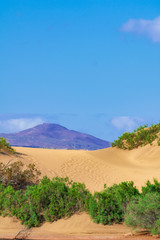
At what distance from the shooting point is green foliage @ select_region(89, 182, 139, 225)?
13000 mm

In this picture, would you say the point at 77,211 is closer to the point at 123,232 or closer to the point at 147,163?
the point at 123,232

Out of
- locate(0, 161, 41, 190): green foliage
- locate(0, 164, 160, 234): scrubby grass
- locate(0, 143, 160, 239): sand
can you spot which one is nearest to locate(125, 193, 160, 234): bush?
locate(0, 164, 160, 234): scrubby grass

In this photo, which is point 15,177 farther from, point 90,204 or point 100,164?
point 100,164

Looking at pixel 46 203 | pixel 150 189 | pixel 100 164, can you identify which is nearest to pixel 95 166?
pixel 100 164

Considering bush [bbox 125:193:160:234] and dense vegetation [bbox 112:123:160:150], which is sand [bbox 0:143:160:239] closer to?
dense vegetation [bbox 112:123:160:150]

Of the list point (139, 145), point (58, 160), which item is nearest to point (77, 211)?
point (58, 160)

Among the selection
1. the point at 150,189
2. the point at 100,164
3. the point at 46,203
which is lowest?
the point at 46,203

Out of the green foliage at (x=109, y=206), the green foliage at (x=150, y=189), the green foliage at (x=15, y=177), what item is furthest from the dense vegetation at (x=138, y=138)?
the green foliage at (x=109, y=206)

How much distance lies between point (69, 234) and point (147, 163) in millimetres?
18585

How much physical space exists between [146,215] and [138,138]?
22.5 meters

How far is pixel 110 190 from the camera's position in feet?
48.1

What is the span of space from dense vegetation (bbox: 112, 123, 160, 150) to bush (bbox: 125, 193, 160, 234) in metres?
21.2

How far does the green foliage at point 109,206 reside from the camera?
512 inches

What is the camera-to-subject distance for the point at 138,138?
34.1m
